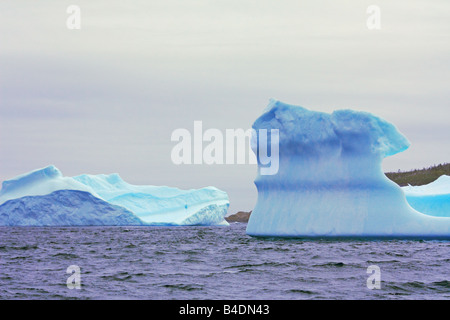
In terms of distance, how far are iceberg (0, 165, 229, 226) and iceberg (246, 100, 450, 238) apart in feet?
58.3

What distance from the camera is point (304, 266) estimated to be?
1344cm

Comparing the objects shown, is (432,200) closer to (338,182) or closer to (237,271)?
(338,182)

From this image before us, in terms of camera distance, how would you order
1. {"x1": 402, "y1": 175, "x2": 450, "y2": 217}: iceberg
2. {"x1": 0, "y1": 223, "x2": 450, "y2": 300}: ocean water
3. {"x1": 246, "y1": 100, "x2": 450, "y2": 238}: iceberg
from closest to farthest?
{"x1": 0, "y1": 223, "x2": 450, "y2": 300}: ocean water
{"x1": 246, "y1": 100, "x2": 450, "y2": 238}: iceberg
{"x1": 402, "y1": 175, "x2": 450, "y2": 217}: iceberg

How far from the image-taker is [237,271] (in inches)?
506

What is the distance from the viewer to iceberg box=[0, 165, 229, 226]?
35094 mm

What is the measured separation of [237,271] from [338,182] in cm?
664

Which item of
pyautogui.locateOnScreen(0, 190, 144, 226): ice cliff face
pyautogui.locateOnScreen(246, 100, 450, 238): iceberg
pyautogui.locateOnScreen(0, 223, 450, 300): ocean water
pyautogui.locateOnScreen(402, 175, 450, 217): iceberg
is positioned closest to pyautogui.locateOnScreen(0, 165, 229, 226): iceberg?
pyautogui.locateOnScreen(0, 190, 144, 226): ice cliff face

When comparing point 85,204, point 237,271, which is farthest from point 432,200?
point 85,204

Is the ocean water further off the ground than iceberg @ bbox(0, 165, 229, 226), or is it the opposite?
iceberg @ bbox(0, 165, 229, 226)

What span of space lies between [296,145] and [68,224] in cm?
2046

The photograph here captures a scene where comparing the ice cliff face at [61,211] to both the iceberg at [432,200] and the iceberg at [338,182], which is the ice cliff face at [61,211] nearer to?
the iceberg at [432,200]

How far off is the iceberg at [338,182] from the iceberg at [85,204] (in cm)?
1778

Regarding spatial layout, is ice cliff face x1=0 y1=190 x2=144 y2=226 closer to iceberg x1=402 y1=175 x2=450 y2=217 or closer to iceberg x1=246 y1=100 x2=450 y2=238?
iceberg x1=402 y1=175 x2=450 y2=217

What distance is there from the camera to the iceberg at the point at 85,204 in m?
35.1
